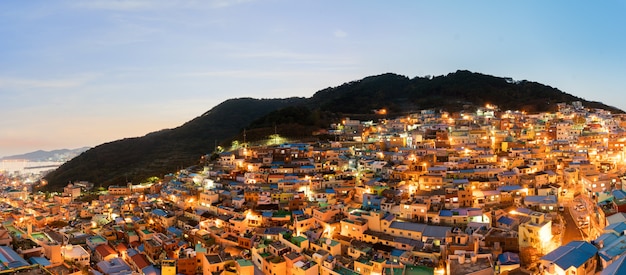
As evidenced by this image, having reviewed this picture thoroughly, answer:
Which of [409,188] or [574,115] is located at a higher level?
[574,115]

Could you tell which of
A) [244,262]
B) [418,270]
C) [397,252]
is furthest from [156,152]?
[418,270]

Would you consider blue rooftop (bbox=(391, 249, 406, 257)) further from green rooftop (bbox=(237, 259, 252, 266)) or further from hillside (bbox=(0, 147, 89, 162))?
hillside (bbox=(0, 147, 89, 162))

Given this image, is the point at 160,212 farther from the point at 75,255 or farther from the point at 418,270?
the point at 418,270

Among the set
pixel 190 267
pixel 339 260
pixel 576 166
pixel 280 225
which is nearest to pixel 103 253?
pixel 190 267

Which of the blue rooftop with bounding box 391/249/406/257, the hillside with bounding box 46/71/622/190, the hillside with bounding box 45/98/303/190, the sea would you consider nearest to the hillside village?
the blue rooftop with bounding box 391/249/406/257

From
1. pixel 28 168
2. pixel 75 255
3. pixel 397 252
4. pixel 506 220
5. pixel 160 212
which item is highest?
pixel 506 220

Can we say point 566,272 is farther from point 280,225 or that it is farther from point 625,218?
point 280,225
